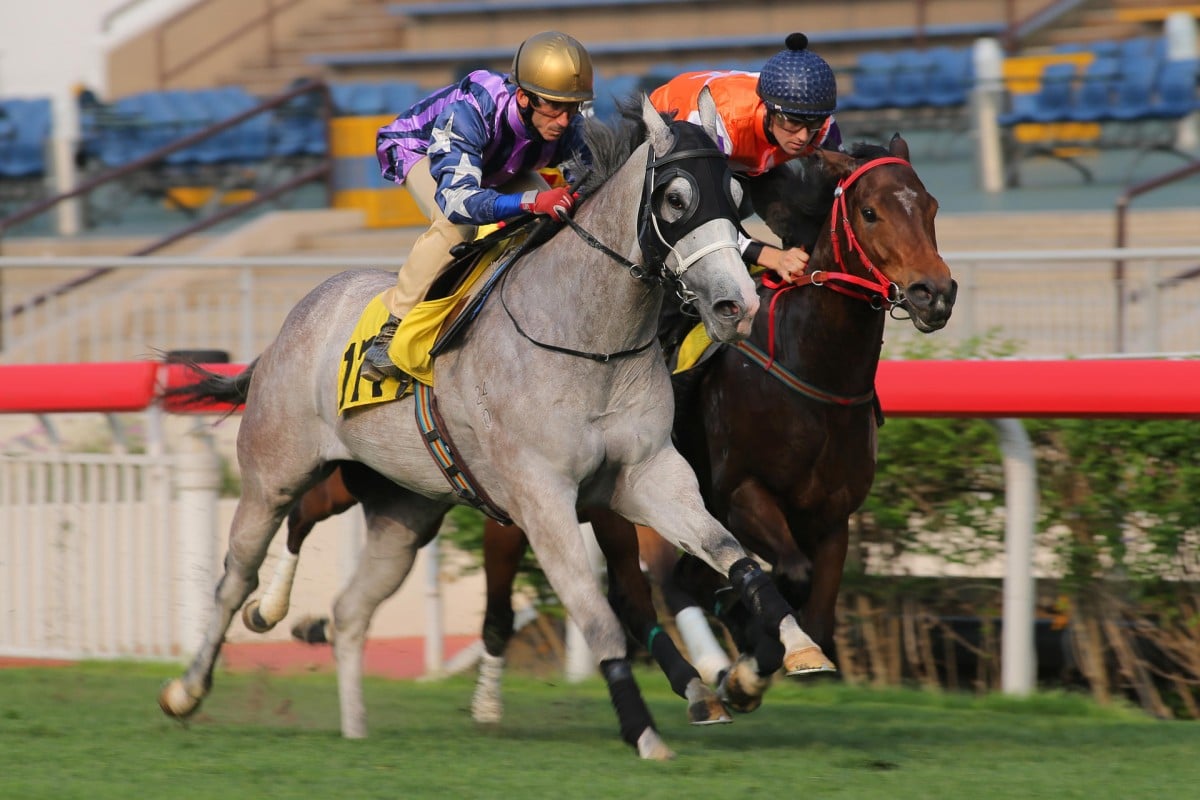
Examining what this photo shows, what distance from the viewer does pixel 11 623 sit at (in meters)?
6.26

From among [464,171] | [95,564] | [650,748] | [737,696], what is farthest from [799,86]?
[95,564]

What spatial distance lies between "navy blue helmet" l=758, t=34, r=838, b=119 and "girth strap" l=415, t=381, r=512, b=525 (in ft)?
4.05

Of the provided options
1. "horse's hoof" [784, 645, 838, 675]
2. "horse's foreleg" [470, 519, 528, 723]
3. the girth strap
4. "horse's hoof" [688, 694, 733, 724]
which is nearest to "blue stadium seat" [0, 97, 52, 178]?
"horse's foreleg" [470, 519, 528, 723]

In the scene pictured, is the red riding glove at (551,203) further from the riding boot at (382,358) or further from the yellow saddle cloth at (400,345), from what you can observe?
the riding boot at (382,358)

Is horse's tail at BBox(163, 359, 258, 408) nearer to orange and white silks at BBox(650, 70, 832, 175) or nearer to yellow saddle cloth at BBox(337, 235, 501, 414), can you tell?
yellow saddle cloth at BBox(337, 235, 501, 414)

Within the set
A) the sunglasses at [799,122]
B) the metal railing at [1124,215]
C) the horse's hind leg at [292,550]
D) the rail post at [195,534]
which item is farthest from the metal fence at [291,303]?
the sunglasses at [799,122]

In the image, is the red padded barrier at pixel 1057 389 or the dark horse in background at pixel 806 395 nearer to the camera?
the dark horse in background at pixel 806 395

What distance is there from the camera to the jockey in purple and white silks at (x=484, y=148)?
410cm

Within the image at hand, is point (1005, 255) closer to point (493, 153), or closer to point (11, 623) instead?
point (493, 153)

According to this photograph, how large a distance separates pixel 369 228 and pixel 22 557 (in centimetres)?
756

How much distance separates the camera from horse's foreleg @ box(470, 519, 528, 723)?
518cm

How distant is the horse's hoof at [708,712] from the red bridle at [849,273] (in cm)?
108

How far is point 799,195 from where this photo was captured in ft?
15.5

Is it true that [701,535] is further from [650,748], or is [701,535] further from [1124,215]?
[1124,215]
